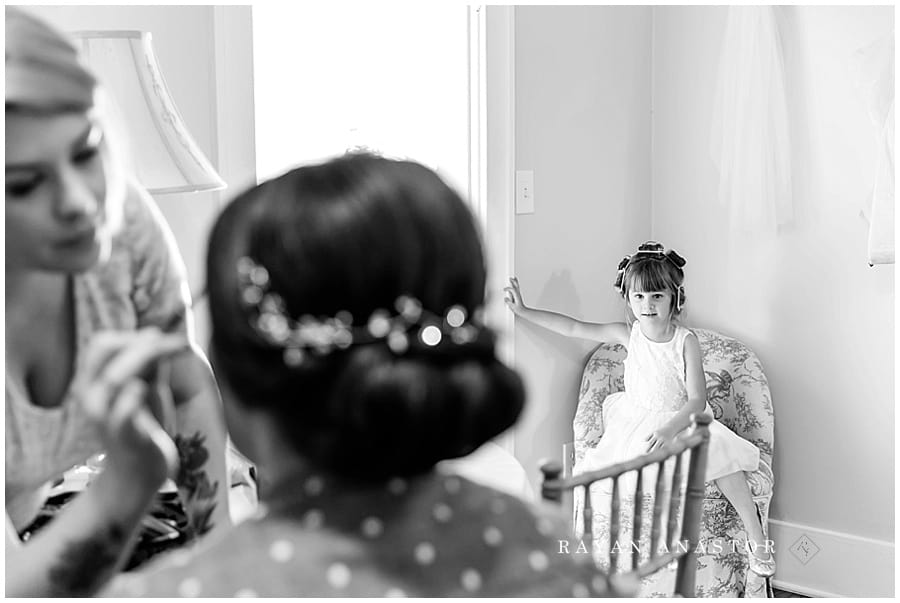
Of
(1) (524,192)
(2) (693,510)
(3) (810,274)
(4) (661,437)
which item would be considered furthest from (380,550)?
(3) (810,274)

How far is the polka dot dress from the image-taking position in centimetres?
73

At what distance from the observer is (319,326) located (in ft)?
2.41

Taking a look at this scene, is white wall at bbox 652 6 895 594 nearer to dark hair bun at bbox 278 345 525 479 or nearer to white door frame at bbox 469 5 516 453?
white door frame at bbox 469 5 516 453

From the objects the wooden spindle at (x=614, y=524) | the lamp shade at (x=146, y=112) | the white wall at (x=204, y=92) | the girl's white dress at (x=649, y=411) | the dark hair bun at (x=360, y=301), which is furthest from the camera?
the girl's white dress at (x=649, y=411)

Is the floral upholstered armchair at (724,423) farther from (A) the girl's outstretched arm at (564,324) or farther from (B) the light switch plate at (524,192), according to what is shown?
(B) the light switch plate at (524,192)

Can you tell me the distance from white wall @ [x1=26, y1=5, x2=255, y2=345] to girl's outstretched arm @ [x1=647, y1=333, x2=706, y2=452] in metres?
1.18

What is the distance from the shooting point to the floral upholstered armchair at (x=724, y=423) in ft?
8.52

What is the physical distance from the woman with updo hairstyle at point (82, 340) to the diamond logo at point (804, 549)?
7.06 ft

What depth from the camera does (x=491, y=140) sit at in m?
2.50

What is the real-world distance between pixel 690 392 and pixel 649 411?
4.4 inches

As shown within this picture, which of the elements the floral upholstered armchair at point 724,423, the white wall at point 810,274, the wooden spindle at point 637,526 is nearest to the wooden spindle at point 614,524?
the wooden spindle at point 637,526

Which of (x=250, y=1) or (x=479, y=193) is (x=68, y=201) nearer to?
(x=250, y=1)

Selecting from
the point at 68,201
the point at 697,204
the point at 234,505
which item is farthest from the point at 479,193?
the point at 68,201

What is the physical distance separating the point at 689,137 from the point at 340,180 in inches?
93.8
